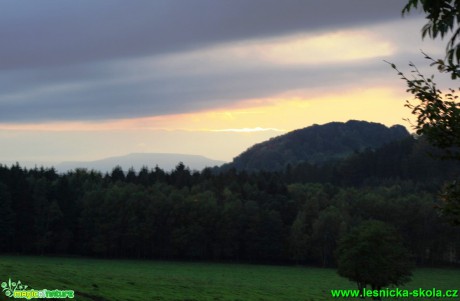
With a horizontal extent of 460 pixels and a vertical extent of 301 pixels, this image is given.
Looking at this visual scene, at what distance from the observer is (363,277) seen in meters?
56.7

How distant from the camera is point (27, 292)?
101 feet

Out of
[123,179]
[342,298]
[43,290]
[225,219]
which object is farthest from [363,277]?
[123,179]

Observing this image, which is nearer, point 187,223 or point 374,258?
point 374,258

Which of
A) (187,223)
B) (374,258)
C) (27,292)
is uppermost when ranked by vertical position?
(187,223)

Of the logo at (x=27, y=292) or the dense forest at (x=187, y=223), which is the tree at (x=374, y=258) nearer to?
the logo at (x=27, y=292)

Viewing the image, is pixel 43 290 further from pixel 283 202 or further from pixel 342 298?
pixel 283 202

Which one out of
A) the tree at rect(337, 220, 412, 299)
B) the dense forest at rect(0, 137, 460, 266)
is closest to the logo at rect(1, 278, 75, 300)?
the tree at rect(337, 220, 412, 299)

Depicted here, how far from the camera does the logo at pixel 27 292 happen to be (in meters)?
29.0

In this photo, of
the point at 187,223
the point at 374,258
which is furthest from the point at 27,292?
the point at 187,223

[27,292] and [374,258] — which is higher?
[374,258]

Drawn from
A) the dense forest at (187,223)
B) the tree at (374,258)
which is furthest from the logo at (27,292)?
the dense forest at (187,223)

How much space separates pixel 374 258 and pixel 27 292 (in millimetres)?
35626

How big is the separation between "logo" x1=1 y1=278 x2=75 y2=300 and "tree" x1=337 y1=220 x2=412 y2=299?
30589mm

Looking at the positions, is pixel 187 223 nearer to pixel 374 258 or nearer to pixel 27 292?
pixel 374 258
